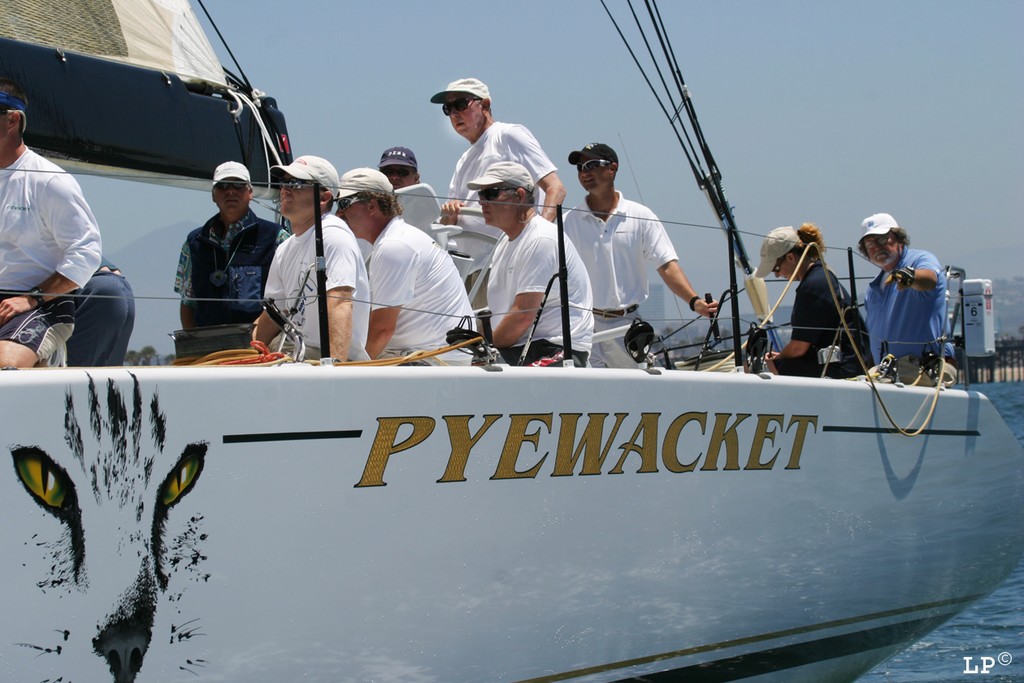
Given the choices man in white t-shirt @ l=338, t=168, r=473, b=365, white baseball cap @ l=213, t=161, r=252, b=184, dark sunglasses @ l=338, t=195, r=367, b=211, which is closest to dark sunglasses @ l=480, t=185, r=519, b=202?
man in white t-shirt @ l=338, t=168, r=473, b=365

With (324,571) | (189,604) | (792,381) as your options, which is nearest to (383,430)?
(324,571)

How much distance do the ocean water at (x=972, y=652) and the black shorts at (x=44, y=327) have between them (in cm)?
482

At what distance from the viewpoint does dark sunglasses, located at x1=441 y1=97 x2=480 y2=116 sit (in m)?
5.78

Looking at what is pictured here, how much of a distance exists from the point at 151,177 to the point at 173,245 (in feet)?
5.10

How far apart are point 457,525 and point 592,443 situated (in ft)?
2.01

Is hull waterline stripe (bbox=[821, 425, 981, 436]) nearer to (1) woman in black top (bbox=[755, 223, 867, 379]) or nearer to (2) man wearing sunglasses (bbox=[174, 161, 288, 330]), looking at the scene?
(1) woman in black top (bbox=[755, 223, 867, 379])

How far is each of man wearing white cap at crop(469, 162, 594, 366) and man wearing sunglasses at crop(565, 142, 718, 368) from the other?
0.90 m

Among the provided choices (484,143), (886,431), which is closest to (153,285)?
(484,143)

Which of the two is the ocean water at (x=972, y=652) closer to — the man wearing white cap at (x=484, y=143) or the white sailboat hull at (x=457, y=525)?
the white sailboat hull at (x=457, y=525)

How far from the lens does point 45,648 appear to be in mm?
3160

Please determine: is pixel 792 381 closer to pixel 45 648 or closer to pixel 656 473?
Answer: pixel 656 473

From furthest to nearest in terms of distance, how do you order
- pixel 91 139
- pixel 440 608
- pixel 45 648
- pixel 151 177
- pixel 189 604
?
pixel 151 177 → pixel 91 139 → pixel 440 608 → pixel 189 604 → pixel 45 648

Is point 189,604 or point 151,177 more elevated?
point 151,177

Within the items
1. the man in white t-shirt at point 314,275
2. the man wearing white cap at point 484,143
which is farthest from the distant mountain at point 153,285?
the man wearing white cap at point 484,143
